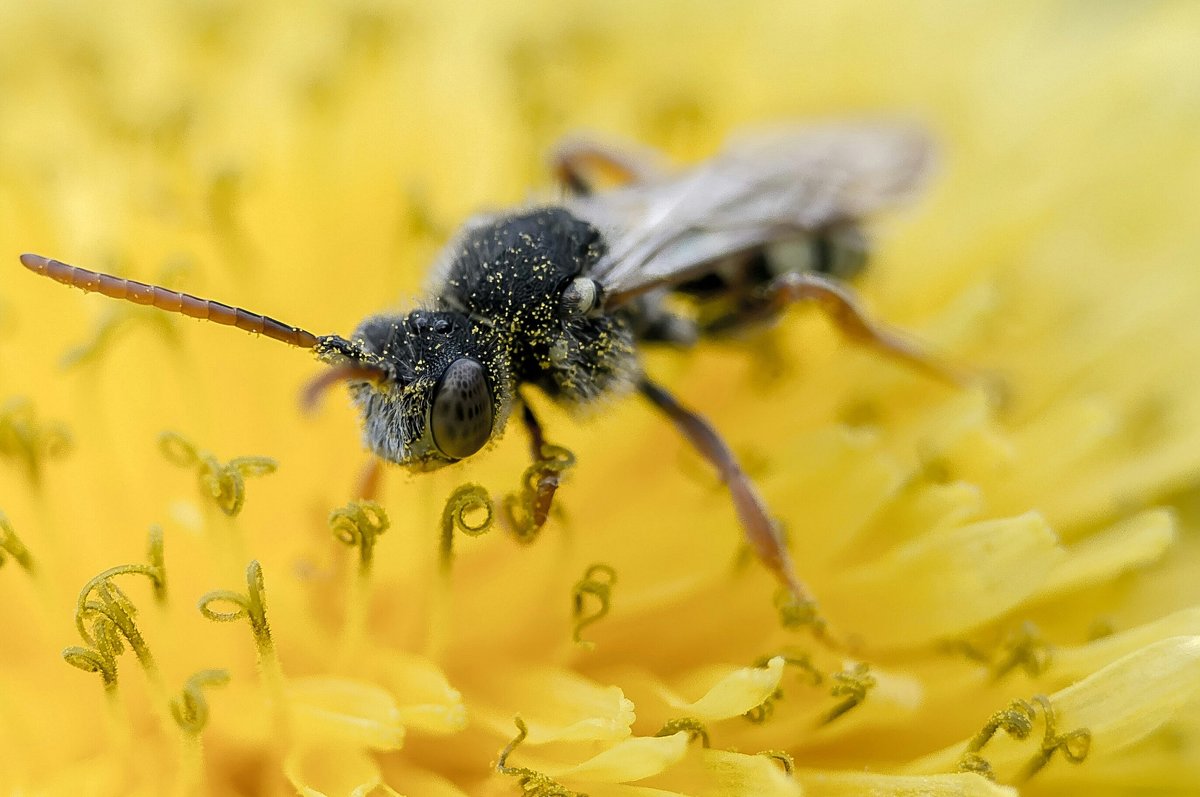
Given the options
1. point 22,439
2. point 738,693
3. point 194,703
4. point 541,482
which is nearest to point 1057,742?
point 738,693

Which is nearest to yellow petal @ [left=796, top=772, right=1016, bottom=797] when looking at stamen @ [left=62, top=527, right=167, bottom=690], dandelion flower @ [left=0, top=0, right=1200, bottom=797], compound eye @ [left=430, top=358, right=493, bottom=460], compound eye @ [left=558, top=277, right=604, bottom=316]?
dandelion flower @ [left=0, top=0, right=1200, bottom=797]

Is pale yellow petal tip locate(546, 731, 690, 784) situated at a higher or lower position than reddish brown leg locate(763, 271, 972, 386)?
lower

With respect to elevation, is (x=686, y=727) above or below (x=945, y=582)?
below

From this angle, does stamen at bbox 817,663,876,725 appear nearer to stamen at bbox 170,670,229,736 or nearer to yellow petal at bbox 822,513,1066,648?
A: yellow petal at bbox 822,513,1066,648

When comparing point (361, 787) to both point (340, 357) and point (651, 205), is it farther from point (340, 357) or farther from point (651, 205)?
point (651, 205)

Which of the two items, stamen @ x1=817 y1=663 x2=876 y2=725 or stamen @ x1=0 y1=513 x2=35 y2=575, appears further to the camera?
stamen @ x1=0 y1=513 x2=35 y2=575

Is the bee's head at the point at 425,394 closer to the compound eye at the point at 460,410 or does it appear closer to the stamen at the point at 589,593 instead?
the compound eye at the point at 460,410

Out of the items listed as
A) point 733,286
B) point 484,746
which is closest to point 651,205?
point 733,286

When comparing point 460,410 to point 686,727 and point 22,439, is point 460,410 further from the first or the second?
point 22,439
